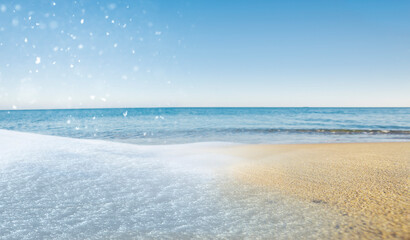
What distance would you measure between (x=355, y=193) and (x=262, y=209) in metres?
1.99

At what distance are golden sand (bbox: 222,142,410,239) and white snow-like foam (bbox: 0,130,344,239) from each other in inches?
19.4

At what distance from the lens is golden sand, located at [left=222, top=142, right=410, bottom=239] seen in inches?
132

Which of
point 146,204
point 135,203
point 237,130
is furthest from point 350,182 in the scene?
point 237,130

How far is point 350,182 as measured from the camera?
519 centimetres

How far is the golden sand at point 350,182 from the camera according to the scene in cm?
334

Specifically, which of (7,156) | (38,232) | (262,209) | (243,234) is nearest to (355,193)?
(262,209)

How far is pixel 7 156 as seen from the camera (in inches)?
282

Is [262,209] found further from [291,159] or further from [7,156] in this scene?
[7,156]

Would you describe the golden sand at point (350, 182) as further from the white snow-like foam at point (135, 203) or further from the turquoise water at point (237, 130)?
the turquoise water at point (237, 130)

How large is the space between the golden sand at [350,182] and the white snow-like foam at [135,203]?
0.49 m

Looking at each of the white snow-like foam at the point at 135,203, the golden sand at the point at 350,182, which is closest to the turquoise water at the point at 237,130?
the golden sand at the point at 350,182

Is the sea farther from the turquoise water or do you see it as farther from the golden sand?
the turquoise water

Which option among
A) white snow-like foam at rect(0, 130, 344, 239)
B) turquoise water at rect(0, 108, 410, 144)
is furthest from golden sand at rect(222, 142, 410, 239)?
turquoise water at rect(0, 108, 410, 144)

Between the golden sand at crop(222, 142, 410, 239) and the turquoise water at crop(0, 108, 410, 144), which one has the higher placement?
the golden sand at crop(222, 142, 410, 239)
